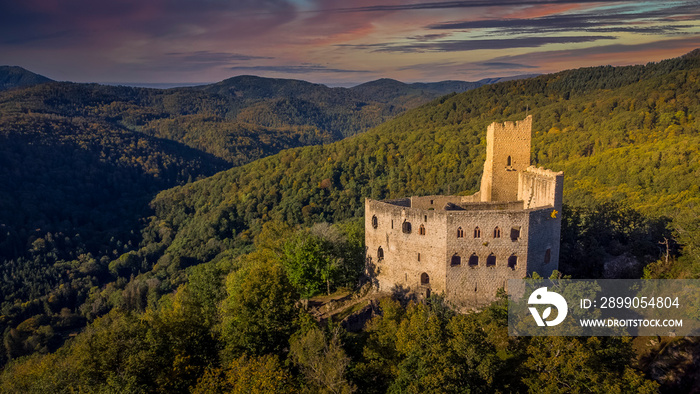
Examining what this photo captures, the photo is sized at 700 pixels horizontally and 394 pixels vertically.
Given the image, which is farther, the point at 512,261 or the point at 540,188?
the point at 540,188

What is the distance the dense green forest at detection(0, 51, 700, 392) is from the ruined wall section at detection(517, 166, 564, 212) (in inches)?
326

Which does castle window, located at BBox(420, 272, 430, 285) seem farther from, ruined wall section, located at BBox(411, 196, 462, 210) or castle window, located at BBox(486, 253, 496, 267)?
ruined wall section, located at BBox(411, 196, 462, 210)

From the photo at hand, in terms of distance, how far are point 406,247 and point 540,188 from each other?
11382 millimetres

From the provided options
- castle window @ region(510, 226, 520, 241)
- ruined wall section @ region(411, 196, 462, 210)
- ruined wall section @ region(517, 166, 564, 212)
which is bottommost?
castle window @ region(510, 226, 520, 241)

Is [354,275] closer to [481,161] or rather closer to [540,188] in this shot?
[540,188]

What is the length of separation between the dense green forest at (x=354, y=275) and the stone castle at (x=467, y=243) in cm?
328

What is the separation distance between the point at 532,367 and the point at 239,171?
13184 cm

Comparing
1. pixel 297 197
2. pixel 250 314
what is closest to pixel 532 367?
pixel 250 314

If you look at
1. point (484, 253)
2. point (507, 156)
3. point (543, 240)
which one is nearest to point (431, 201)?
point (507, 156)

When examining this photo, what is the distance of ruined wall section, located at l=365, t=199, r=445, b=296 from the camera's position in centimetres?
3378

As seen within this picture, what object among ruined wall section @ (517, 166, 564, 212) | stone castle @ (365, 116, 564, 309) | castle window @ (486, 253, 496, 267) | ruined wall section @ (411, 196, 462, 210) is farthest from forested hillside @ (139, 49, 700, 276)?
castle window @ (486, 253, 496, 267)

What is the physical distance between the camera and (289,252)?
4212 cm

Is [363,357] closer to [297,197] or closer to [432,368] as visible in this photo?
[432,368]

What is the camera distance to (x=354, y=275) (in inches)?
1667
